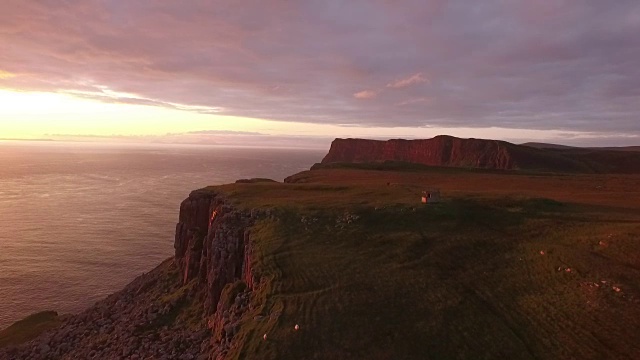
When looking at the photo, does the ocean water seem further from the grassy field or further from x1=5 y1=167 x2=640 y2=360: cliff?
the grassy field

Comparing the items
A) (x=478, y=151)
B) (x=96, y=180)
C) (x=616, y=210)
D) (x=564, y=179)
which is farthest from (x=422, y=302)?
(x=96, y=180)

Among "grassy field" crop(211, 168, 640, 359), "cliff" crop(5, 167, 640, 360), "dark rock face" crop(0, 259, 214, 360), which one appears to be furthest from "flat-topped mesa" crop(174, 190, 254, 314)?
"dark rock face" crop(0, 259, 214, 360)

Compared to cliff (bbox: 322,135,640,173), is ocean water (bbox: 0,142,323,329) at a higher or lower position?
lower

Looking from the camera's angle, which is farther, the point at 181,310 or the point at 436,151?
the point at 436,151

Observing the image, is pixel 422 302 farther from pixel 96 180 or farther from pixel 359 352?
pixel 96 180

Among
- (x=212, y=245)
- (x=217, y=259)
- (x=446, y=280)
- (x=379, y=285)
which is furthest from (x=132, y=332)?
(x=446, y=280)

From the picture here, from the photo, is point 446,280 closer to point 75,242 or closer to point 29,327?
point 29,327
